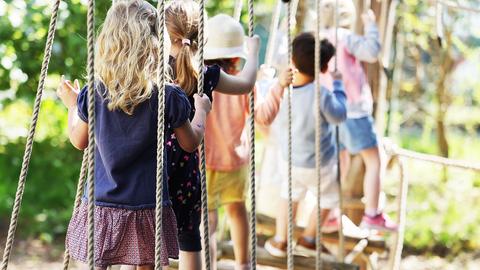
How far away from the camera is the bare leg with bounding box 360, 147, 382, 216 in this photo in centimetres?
314

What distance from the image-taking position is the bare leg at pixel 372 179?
3145 mm

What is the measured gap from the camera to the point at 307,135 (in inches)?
109

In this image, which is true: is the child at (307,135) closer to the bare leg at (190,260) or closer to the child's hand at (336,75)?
the child's hand at (336,75)

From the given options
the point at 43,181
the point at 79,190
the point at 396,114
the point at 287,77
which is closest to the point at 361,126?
the point at 287,77

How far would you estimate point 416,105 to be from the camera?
7.19 meters

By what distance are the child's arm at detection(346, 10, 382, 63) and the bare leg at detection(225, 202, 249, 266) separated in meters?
0.80

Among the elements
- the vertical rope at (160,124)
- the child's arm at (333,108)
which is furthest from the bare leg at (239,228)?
the vertical rope at (160,124)

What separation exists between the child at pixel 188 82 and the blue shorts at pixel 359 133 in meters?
1.27

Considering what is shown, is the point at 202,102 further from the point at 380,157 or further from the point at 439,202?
the point at 439,202

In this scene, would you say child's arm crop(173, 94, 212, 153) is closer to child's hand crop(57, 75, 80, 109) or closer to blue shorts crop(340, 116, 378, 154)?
child's hand crop(57, 75, 80, 109)

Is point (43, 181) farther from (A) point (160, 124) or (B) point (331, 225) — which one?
(A) point (160, 124)

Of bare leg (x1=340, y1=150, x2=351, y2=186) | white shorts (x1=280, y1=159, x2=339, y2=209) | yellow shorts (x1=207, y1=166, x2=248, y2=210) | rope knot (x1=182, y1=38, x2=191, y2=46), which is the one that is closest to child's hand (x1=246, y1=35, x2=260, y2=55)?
rope knot (x1=182, y1=38, x2=191, y2=46)

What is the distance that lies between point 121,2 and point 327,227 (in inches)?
70.8

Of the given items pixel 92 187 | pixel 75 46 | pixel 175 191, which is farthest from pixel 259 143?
pixel 92 187
